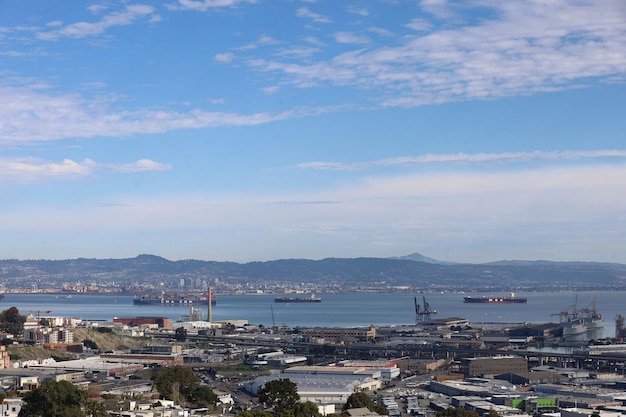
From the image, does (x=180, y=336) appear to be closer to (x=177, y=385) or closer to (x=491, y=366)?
(x=491, y=366)

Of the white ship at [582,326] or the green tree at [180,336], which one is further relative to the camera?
the white ship at [582,326]

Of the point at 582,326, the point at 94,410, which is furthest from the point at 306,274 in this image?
the point at 94,410

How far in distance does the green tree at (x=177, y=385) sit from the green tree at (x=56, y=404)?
3220 millimetres

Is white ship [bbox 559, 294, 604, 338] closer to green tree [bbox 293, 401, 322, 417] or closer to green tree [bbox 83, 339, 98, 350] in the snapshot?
green tree [bbox 83, 339, 98, 350]

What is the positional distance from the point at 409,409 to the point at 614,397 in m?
3.21

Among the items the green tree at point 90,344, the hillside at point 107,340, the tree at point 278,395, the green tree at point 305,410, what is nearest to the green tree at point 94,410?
the green tree at point 305,410

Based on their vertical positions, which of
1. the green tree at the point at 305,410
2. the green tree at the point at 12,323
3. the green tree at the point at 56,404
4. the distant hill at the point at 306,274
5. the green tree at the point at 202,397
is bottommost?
the green tree at the point at 202,397

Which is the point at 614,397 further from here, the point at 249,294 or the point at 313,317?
the point at 249,294

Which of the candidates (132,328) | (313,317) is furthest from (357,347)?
(313,317)

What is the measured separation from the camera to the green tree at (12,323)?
2744cm

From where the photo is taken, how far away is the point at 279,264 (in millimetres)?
129250

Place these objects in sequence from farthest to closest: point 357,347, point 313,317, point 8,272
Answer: point 8,272 → point 313,317 → point 357,347

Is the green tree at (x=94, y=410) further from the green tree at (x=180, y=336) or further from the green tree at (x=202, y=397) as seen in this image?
the green tree at (x=180, y=336)

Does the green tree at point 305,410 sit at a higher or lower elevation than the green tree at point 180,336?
higher
